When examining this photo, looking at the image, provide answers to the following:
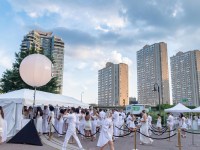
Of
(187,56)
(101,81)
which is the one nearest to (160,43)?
(187,56)

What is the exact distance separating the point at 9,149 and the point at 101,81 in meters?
99.7

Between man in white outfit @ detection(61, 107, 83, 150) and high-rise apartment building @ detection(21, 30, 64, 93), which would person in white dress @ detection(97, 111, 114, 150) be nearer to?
man in white outfit @ detection(61, 107, 83, 150)

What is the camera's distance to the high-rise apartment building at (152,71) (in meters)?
69.9

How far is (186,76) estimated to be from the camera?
79.2 meters

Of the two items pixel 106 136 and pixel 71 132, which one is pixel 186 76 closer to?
pixel 71 132

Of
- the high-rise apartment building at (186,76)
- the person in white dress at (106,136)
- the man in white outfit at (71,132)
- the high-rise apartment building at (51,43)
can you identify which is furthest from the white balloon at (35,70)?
the high-rise apartment building at (51,43)

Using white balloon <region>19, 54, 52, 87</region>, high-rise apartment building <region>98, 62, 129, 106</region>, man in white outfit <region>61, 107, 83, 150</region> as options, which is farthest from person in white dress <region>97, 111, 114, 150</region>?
high-rise apartment building <region>98, 62, 129, 106</region>

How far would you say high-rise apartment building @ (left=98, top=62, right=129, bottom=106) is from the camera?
317 ft

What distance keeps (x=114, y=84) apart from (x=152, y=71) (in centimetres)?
2820

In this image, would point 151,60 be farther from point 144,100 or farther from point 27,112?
point 27,112

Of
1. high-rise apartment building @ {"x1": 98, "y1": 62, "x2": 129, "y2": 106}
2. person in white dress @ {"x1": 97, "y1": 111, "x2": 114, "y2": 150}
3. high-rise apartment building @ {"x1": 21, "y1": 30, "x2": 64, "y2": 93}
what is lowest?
person in white dress @ {"x1": 97, "y1": 111, "x2": 114, "y2": 150}

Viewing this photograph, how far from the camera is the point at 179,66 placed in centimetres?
8225

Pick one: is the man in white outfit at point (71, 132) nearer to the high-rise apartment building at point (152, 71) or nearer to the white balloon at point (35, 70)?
the white balloon at point (35, 70)

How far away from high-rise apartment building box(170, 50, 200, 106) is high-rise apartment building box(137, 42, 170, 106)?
710 cm
